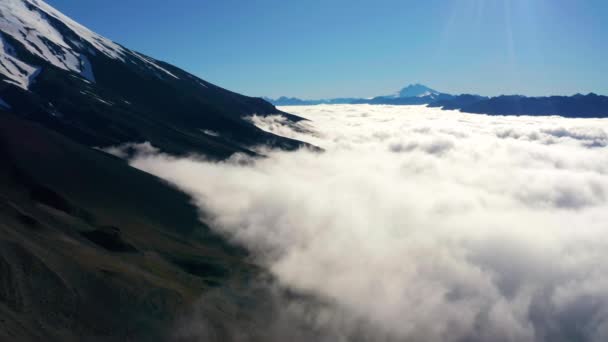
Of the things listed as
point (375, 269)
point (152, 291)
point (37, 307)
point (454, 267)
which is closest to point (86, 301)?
point (37, 307)

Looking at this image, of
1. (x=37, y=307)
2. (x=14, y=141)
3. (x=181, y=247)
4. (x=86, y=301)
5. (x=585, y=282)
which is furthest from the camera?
(x=585, y=282)

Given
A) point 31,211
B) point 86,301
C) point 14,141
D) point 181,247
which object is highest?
point 14,141

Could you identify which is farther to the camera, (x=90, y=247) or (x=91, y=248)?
(x=90, y=247)

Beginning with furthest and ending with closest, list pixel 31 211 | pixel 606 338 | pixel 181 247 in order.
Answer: pixel 606 338
pixel 181 247
pixel 31 211

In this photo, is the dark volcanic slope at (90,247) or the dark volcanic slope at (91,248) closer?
the dark volcanic slope at (91,248)

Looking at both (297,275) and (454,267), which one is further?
(454,267)

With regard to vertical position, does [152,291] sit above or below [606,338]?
above

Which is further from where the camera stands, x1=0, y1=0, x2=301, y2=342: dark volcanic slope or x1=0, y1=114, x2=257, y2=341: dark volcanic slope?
x1=0, y1=0, x2=301, y2=342: dark volcanic slope

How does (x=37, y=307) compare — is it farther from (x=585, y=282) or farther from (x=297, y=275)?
(x=585, y=282)

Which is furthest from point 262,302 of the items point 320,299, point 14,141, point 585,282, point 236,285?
point 585,282
